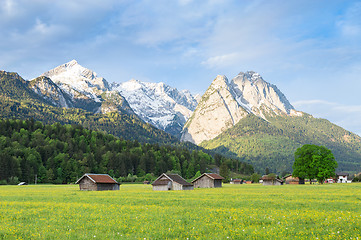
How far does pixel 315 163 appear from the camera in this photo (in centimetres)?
11300

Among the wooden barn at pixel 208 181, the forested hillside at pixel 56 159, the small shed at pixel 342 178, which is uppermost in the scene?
the forested hillside at pixel 56 159

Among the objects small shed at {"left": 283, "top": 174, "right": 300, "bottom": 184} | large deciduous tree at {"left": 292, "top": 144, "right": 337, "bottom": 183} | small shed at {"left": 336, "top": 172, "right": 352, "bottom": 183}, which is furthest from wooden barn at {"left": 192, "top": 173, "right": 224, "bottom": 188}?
small shed at {"left": 336, "top": 172, "right": 352, "bottom": 183}

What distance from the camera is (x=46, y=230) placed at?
20625 millimetres

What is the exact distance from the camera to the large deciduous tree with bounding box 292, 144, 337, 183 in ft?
363

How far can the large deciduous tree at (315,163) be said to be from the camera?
11059 centimetres

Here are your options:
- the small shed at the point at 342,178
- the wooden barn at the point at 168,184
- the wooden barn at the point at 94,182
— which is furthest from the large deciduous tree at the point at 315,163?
the small shed at the point at 342,178

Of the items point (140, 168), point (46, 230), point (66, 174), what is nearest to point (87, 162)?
point (66, 174)

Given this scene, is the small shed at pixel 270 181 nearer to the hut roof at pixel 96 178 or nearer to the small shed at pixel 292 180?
the small shed at pixel 292 180

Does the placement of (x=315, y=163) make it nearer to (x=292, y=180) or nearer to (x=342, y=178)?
(x=292, y=180)

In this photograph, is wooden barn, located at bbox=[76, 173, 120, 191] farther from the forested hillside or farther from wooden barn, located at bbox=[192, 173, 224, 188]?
the forested hillside

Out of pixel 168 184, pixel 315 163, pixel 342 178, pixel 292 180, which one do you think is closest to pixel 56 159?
pixel 168 184

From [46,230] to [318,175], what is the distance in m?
Answer: 109

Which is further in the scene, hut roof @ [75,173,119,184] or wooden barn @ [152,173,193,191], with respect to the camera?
wooden barn @ [152,173,193,191]

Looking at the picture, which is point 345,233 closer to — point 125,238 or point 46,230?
point 125,238
